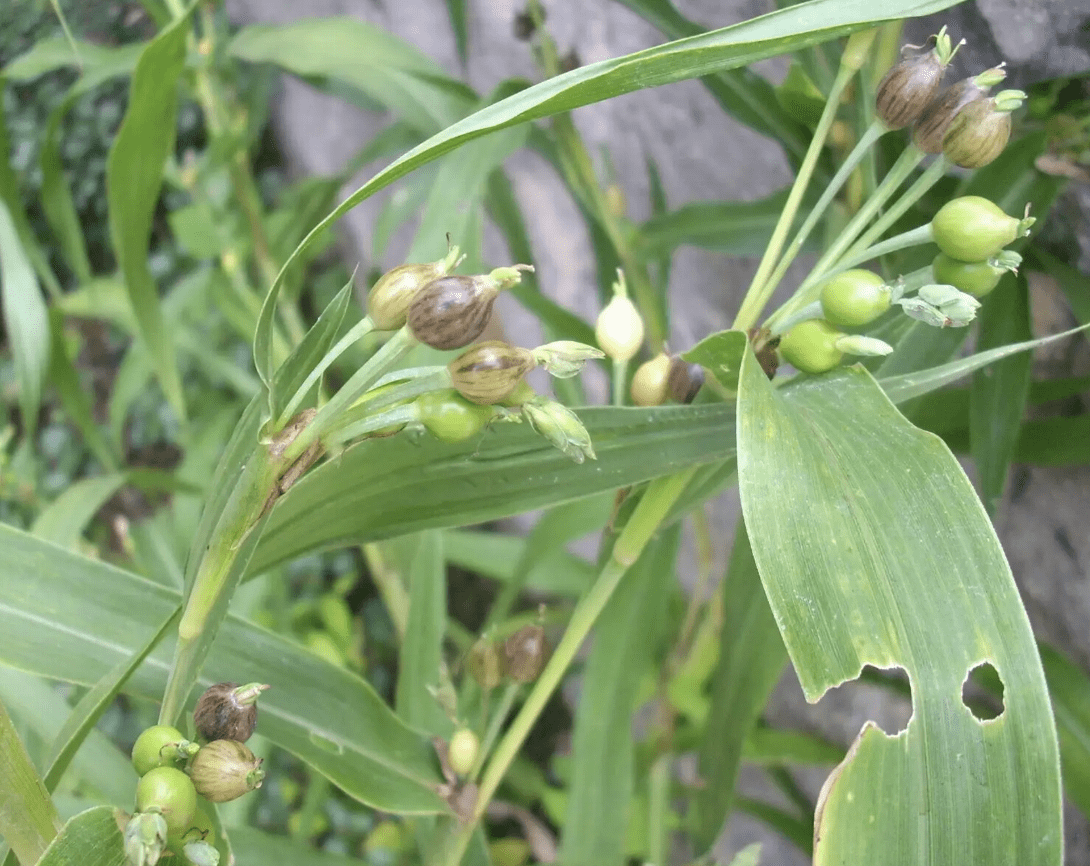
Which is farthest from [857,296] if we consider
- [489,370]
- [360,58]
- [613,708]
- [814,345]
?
[360,58]

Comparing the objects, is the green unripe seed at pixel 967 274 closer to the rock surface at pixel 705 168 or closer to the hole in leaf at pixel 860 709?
the rock surface at pixel 705 168

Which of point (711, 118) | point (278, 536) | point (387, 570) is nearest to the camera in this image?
point (278, 536)

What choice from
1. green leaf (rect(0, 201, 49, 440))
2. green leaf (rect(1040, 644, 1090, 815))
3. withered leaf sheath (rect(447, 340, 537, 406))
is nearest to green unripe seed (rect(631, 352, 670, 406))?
withered leaf sheath (rect(447, 340, 537, 406))

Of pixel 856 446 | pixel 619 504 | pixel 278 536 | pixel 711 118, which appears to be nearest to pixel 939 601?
pixel 856 446

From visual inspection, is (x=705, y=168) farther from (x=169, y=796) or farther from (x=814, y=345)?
(x=169, y=796)

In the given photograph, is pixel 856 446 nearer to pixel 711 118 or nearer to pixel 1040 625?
pixel 1040 625
